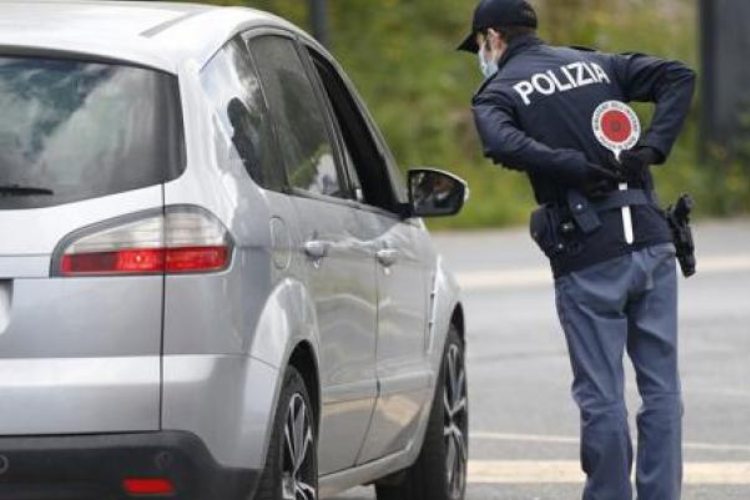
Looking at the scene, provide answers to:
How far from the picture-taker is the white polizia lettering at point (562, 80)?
7680mm

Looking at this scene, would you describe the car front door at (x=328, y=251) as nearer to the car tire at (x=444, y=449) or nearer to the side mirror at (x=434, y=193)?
the side mirror at (x=434, y=193)

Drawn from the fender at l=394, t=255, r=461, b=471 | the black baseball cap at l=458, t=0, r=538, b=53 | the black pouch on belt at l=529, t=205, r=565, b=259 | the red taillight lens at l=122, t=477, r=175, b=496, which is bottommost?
the fender at l=394, t=255, r=461, b=471

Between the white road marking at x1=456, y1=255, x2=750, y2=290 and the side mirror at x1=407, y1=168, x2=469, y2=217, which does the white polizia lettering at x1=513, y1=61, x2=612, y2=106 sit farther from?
the white road marking at x1=456, y1=255, x2=750, y2=290

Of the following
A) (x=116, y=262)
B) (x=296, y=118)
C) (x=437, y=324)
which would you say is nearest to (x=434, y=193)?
(x=437, y=324)

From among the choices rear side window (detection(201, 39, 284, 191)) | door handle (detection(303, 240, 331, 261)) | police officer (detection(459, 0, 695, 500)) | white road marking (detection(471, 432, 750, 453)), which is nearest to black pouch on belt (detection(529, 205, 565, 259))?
police officer (detection(459, 0, 695, 500))

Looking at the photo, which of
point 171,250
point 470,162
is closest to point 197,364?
point 171,250

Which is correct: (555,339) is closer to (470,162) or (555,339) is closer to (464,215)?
(464,215)

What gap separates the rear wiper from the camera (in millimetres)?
6051

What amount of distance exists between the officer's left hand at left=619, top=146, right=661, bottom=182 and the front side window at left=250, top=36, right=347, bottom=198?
0.89m

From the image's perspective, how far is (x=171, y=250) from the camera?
6.02m

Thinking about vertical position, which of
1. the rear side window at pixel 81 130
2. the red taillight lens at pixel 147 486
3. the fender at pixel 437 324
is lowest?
the fender at pixel 437 324

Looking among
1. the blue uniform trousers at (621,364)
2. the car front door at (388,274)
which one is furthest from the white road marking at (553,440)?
the blue uniform trousers at (621,364)

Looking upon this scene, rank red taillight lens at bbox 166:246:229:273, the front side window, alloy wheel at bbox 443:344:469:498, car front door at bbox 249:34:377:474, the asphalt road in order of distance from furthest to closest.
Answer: the asphalt road
alloy wheel at bbox 443:344:469:498
the front side window
car front door at bbox 249:34:377:474
red taillight lens at bbox 166:246:229:273

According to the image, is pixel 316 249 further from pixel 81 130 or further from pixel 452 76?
pixel 452 76
